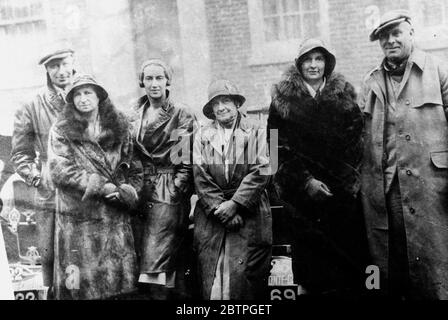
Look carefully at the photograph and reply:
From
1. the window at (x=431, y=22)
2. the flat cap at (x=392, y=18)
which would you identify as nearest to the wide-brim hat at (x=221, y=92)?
the flat cap at (x=392, y=18)

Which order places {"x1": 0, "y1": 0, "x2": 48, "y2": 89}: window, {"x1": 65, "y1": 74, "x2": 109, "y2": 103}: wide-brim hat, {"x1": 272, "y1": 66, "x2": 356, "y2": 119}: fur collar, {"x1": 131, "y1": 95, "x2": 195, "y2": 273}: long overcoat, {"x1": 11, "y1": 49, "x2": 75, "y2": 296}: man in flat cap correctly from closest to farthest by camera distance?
{"x1": 272, "y1": 66, "x2": 356, "y2": 119}: fur collar
{"x1": 131, "y1": 95, "x2": 195, "y2": 273}: long overcoat
{"x1": 65, "y1": 74, "x2": 109, "y2": 103}: wide-brim hat
{"x1": 11, "y1": 49, "x2": 75, "y2": 296}: man in flat cap
{"x1": 0, "y1": 0, "x2": 48, "y2": 89}: window

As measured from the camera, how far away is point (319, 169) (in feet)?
17.4

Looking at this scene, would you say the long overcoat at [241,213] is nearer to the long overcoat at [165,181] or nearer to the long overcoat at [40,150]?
the long overcoat at [165,181]

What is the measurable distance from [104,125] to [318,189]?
A: 1860 mm

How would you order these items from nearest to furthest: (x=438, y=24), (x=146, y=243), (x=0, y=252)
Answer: (x=438, y=24) → (x=146, y=243) → (x=0, y=252)

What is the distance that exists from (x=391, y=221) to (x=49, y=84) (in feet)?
10.1

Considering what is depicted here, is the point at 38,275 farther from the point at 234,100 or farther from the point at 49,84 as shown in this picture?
the point at 234,100

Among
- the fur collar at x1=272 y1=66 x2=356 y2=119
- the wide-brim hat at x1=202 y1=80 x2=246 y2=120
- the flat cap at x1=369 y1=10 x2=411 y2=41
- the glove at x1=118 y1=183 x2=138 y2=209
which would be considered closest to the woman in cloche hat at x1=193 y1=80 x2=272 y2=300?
the wide-brim hat at x1=202 y1=80 x2=246 y2=120

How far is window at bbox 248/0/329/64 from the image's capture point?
5359mm

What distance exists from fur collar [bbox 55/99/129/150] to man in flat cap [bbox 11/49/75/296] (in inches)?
4.2

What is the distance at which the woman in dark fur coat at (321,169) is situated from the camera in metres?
5.27

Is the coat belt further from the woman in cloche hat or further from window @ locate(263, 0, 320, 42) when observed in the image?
window @ locate(263, 0, 320, 42)

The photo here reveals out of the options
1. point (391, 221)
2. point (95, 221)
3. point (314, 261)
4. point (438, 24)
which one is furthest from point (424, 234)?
point (95, 221)

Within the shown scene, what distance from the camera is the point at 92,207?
562 centimetres
